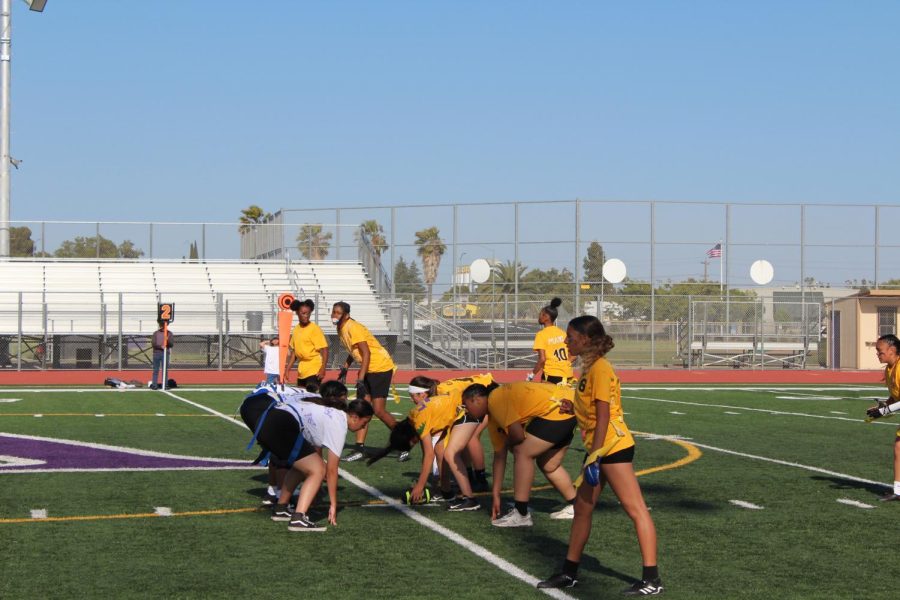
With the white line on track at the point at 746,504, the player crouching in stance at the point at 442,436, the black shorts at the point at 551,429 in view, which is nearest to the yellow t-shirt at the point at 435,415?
the player crouching in stance at the point at 442,436

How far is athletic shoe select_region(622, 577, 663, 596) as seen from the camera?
710cm

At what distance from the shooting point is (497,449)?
373 inches

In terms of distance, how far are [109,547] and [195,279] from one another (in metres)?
36.7

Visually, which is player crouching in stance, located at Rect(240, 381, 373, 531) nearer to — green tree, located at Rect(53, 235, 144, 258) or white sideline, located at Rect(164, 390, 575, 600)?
white sideline, located at Rect(164, 390, 575, 600)

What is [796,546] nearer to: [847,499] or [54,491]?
[847,499]

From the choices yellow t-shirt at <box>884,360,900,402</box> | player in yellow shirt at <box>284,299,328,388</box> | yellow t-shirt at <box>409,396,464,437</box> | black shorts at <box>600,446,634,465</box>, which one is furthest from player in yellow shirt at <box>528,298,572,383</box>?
black shorts at <box>600,446,634,465</box>

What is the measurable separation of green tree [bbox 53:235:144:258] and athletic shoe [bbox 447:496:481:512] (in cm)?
3681

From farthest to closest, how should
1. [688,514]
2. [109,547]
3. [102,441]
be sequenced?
1. [102,441]
2. [688,514]
3. [109,547]

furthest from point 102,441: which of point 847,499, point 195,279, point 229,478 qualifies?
point 195,279

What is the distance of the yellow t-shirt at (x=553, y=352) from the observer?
49.2 ft

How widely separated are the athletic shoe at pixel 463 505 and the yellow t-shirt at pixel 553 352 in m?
4.89

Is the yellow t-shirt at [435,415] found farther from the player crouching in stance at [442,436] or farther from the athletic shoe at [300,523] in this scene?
the athletic shoe at [300,523]

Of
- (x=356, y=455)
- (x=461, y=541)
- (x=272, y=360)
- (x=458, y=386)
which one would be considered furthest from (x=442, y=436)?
(x=272, y=360)

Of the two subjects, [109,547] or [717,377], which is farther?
[717,377]
